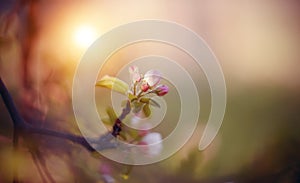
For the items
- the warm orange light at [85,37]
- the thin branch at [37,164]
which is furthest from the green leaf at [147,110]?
the thin branch at [37,164]

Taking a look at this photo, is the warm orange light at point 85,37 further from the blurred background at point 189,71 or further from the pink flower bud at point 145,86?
the pink flower bud at point 145,86

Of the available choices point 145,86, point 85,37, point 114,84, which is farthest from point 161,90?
point 85,37

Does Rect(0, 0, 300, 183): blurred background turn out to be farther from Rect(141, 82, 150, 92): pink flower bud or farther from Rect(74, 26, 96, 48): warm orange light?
Rect(141, 82, 150, 92): pink flower bud

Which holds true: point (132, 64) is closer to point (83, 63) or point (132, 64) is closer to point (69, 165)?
point (83, 63)

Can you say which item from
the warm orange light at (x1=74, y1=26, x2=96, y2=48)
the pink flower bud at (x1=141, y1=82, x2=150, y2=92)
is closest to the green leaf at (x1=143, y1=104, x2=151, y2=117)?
the pink flower bud at (x1=141, y1=82, x2=150, y2=92)

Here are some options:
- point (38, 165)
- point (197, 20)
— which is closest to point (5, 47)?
point (38, 165)

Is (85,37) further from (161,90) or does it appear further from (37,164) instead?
(37,164)
